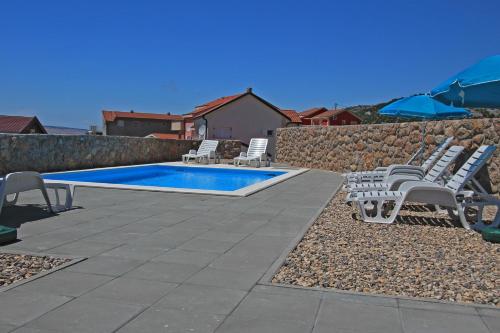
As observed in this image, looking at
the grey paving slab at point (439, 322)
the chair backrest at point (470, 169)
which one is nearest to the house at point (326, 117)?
the chair backrest at point (470, 169)

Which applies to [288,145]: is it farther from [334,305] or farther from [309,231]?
[334,305]

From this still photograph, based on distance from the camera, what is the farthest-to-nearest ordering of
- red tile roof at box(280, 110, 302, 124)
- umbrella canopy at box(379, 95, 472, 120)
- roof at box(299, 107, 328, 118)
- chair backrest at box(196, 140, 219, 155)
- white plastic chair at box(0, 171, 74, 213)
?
roof at box(299, 107, 328, 118), red tile roof at box(280, 110, 302, 124), chair backrest at box(196, 140, 219, 155), umbrella canopy at box(379, 95, 472, 120), white plastic chair at box(0, 171, 74, 213)

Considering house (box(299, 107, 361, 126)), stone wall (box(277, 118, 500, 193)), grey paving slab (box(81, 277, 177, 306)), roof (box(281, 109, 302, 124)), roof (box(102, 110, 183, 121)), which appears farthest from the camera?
roof (box(102, 110, 183, 121))

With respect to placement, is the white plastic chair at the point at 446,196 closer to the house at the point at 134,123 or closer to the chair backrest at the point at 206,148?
the chair backrest at the point at 206,148

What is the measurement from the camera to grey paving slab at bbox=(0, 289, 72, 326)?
2.91 m

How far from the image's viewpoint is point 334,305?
3307 mm

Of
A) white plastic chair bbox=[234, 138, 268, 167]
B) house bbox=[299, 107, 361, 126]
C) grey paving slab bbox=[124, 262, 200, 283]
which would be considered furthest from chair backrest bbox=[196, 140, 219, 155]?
house bbox=[299, 107, 361, 126]

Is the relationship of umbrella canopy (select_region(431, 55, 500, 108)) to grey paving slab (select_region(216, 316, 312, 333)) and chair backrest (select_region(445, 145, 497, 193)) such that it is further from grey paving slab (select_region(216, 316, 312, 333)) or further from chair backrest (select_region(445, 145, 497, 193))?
grey paving slab (select_region(216, 316, 312, 333))

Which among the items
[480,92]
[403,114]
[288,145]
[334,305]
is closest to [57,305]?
[334,305]

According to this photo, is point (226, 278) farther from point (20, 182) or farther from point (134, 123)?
point (134, 123)

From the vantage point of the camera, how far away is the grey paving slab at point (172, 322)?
9.25 feet

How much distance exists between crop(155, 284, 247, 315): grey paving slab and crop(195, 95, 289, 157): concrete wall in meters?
28.4

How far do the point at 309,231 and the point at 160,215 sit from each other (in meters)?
2.31

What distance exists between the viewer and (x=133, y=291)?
3.47 meters
